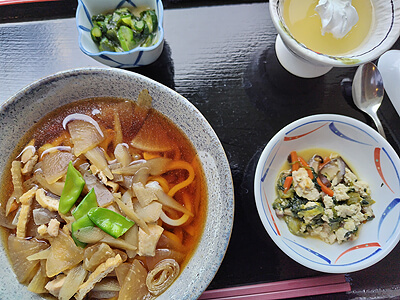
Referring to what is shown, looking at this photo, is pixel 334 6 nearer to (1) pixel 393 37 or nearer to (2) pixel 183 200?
(1) pixel 393 37

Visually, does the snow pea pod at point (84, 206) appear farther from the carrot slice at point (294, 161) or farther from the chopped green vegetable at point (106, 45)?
the carrot slice at point (294, 161)

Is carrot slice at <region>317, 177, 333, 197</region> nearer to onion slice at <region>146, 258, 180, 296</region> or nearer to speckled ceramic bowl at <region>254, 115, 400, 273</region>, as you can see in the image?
speckled ceramic bowl at <region>254, 115, 400, 273</region>

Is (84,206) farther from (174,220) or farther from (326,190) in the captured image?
(326,190)

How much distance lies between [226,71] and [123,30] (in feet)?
1.87

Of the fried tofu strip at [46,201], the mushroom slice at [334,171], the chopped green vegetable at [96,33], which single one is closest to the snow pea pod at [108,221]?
the fried tofu strip at [46,201]

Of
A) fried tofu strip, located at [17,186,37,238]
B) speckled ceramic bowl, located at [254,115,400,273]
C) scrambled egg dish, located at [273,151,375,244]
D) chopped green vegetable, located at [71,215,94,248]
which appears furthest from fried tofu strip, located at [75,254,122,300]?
scrambled egg dish, located at [273,151,375,244]

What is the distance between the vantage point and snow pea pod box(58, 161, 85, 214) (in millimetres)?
1380

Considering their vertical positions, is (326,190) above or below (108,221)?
below

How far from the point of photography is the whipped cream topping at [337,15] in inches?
59.6

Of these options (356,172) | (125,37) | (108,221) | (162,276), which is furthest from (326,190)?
(125,37)

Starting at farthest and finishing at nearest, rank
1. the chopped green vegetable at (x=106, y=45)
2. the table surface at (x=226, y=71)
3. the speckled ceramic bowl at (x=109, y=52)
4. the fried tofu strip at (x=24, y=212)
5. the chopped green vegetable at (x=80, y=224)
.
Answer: the table surface at (x=226, y=71) → the chopped green vegetable at (x=106, y=45) → the speckled ceramic bowl at (x=109, y=52) → the fried tofu strip at (x=24, y=212) → the chopped green vegetable at (x=80, y=224)

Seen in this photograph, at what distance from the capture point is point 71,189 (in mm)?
1393

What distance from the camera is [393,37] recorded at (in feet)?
A: 4.83

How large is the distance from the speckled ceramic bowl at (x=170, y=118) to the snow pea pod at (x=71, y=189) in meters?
0.34
